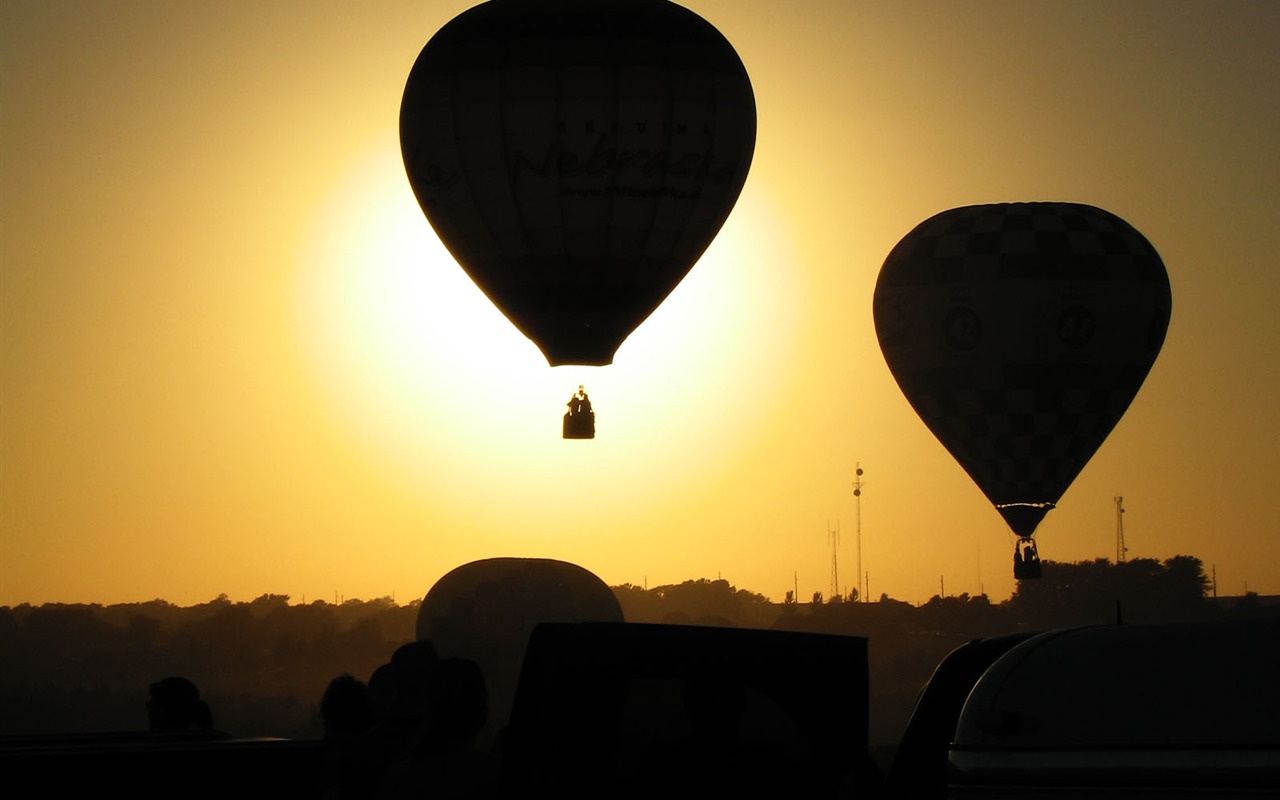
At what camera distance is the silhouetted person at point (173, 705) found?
11312 mm

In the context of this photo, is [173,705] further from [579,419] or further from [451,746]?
[579,419]

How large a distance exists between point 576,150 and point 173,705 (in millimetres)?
18976

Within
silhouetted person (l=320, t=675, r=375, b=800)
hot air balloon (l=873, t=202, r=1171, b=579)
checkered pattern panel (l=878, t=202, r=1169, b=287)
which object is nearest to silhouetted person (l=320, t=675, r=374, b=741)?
silhouetted person (l=320, t=675, r=375, b=800)

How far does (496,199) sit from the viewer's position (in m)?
30.0

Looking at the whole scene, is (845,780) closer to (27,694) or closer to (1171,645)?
(1171,645)

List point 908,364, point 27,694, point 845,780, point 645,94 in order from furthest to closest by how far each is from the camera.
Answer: point 27,694
point 908,364
point 645,94
point 845,780

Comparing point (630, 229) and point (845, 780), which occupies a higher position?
point (630, 229)

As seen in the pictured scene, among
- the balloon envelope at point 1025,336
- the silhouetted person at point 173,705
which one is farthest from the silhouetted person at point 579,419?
the silhouetted person at point 173,705

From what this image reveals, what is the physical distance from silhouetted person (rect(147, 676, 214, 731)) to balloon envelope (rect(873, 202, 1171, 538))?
2624 cm

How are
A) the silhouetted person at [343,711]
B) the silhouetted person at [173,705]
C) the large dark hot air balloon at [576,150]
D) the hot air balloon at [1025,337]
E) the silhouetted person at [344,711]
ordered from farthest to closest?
the hot air balloon at [1025,337]
the large dark hot air balloon at [576,150]
the silhouetted person at [173,705]
the silhouetted person at [343,711]
the silhouetted person at [344,711]

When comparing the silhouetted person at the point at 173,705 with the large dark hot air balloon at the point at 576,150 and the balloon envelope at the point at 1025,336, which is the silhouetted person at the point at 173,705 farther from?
the balloon envelope at the point at 1025,336

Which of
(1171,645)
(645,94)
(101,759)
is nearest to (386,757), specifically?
(101,759)

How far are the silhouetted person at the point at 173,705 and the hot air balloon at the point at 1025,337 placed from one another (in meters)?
26.2

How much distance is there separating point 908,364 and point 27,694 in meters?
73.7
